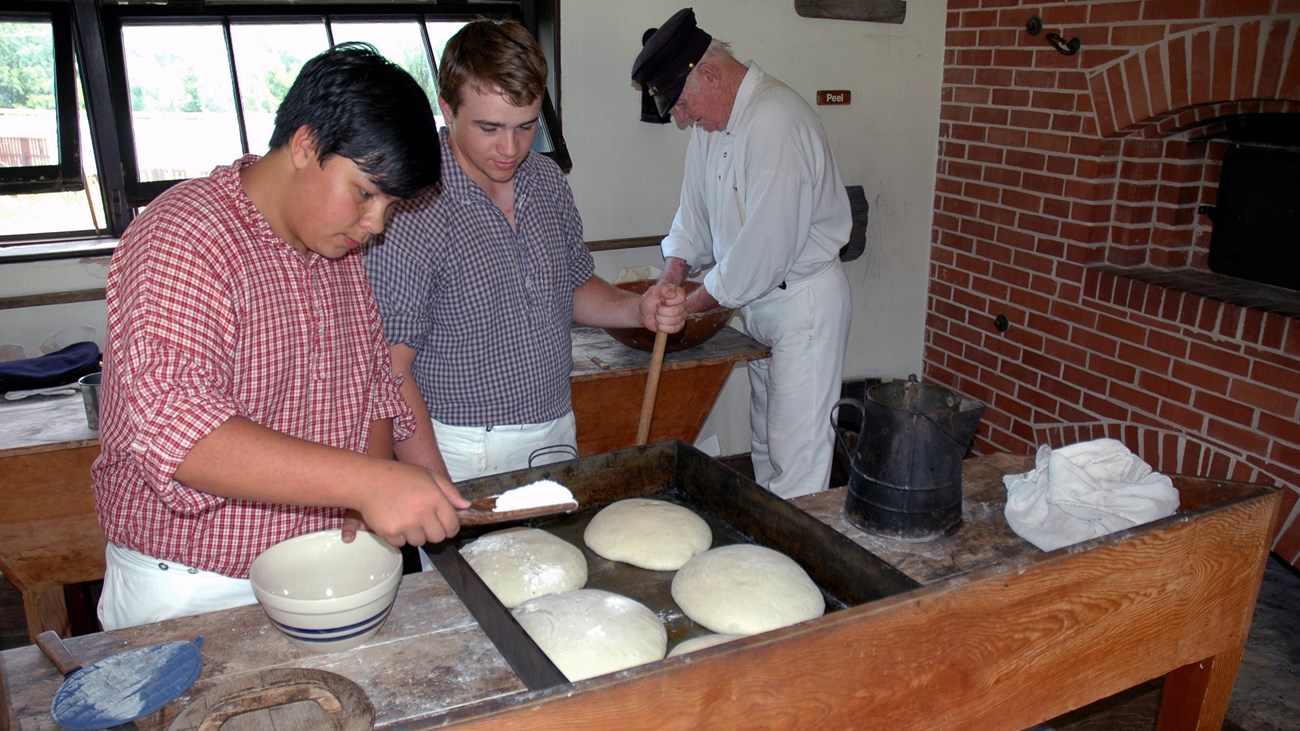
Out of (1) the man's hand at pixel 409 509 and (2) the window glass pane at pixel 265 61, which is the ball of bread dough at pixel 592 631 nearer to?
(1) the man's hand at pixel 409 509

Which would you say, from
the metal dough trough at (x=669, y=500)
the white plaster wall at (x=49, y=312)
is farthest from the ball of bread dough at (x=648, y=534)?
the white plaster wall at (x=49, y=312)

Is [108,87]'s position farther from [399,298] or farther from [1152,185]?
[1152,185]

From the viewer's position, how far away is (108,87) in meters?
3.24

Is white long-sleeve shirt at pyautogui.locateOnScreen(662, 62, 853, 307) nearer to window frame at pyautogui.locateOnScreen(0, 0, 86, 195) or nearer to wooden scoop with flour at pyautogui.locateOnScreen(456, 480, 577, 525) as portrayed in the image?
wooden scoop with flour at pyautogui.locateOnScreen(456, 480, 577, 525)

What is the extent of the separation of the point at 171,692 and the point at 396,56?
9.67ft

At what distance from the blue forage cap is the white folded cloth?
1.71m

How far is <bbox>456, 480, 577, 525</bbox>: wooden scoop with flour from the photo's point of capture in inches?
57.3

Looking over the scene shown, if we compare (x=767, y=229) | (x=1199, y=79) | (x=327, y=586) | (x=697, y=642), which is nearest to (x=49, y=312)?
(x=327, y=586)

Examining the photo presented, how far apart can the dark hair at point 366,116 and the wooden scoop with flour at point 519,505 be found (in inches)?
19.6

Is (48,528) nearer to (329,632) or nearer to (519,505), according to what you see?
(329,632)

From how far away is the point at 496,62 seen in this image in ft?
6.09

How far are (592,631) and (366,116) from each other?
926 mm

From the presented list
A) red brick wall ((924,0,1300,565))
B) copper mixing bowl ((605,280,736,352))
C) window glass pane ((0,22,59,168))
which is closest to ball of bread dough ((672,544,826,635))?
copper mixing bowl ((605,280,736,352))

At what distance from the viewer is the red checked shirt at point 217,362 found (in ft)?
4.12
